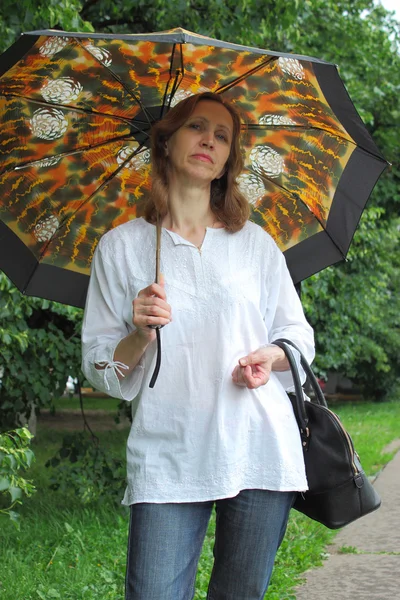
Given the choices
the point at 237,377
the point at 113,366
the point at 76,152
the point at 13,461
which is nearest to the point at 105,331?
the point at 113,366

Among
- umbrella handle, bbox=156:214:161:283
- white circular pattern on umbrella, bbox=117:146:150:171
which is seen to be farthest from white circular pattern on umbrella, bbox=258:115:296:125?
umbrella handle, bbox=156:214:161:283

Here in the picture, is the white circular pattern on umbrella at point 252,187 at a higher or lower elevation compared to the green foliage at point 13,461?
higher

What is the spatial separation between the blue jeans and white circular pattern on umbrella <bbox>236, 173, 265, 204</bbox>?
1.19 m

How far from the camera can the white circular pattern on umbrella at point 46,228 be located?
3148 millimetres

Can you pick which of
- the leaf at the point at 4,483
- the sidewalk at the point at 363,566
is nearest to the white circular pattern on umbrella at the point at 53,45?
the leaf at the point at 4,483

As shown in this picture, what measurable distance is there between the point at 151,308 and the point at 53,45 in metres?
0.96

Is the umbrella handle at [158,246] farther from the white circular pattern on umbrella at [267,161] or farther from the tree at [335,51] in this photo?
the tree at [335,51]

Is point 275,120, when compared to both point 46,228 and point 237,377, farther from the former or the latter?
point 237,377

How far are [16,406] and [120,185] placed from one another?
12.2ft

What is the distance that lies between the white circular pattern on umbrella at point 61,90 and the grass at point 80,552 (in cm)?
257

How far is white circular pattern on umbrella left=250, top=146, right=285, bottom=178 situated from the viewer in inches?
123

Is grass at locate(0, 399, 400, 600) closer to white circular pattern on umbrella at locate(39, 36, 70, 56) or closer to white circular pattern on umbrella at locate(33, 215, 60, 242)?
white circular pattern on umbrella at locate(33, 215, 60, 242)

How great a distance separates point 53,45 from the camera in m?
2.63

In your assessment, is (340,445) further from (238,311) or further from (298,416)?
(238,311)
